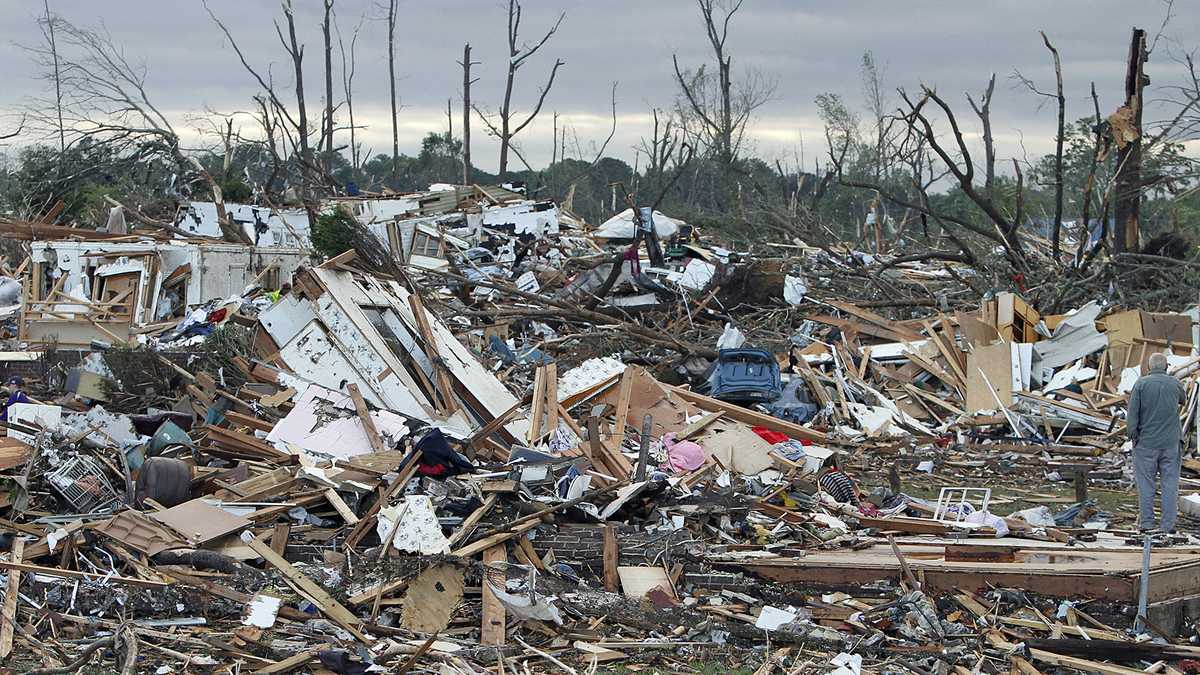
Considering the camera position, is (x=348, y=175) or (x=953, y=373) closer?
(x=953, y=373)

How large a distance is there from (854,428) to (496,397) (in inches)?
184

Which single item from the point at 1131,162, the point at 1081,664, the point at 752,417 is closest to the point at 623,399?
the point at 752,417

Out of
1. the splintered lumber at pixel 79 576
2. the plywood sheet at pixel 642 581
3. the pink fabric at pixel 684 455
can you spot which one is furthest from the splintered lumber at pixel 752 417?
the splintered lumber at pixel 79 576

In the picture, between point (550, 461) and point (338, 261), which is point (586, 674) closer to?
point (550, 461)

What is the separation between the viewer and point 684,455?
35.6 ft

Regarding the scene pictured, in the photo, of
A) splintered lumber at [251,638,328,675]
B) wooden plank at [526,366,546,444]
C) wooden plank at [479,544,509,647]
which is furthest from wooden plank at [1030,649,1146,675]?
wooden plank at [526,366,546,444]

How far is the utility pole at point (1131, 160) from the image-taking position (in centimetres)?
1792

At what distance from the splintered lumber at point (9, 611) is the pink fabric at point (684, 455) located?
5356mm

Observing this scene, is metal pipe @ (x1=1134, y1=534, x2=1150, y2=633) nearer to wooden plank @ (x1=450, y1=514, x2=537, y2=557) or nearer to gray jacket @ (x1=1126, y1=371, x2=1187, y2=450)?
gray jacket @ (x1=1126, y1=371, x2=1187, y2=450)

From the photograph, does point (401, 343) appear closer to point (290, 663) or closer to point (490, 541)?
point (490, 541)

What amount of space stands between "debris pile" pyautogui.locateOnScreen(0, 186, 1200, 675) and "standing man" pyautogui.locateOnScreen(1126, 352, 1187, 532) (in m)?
0.31

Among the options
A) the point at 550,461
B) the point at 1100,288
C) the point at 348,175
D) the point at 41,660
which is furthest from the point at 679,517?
the point at 348,175

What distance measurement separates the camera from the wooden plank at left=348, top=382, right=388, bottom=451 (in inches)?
397

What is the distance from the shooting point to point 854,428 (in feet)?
46.6
